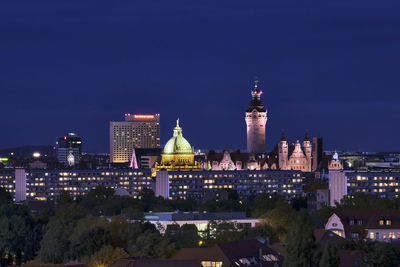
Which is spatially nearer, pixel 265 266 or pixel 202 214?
pixel 265 266

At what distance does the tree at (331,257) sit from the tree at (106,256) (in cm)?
2248

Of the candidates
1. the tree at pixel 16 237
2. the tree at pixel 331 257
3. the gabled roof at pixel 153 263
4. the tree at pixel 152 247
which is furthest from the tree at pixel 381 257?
the tree at pixel 16 237

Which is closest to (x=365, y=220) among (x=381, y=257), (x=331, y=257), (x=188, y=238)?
(x=188, y=238)

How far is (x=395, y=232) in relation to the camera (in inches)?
5177

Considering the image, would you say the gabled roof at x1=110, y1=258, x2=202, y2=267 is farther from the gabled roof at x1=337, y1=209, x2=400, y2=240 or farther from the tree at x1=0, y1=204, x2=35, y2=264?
the gabled roof at x1=337, y1=209, x2=400, y2=240

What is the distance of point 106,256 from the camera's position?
4190 inches

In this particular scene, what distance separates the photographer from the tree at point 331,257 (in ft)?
287

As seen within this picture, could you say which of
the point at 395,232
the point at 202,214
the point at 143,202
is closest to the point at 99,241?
the point at 395,232

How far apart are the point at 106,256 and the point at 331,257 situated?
25071 millimetres

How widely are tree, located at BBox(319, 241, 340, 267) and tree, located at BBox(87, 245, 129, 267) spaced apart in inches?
885

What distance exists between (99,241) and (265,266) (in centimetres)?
1736

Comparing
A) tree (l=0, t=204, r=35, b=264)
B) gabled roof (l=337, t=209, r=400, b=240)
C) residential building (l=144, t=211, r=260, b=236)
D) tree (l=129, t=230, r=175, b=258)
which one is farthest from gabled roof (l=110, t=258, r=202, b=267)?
residential building (l=144, t=211, r=260, b=236)

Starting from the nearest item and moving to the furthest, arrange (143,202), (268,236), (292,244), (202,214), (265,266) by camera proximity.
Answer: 1. (292,244)
2. (265,266)
3. (268,236)
4. (202,214)
5. (143,202)

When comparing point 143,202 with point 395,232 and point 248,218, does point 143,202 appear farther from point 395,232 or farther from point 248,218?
point 395,232
